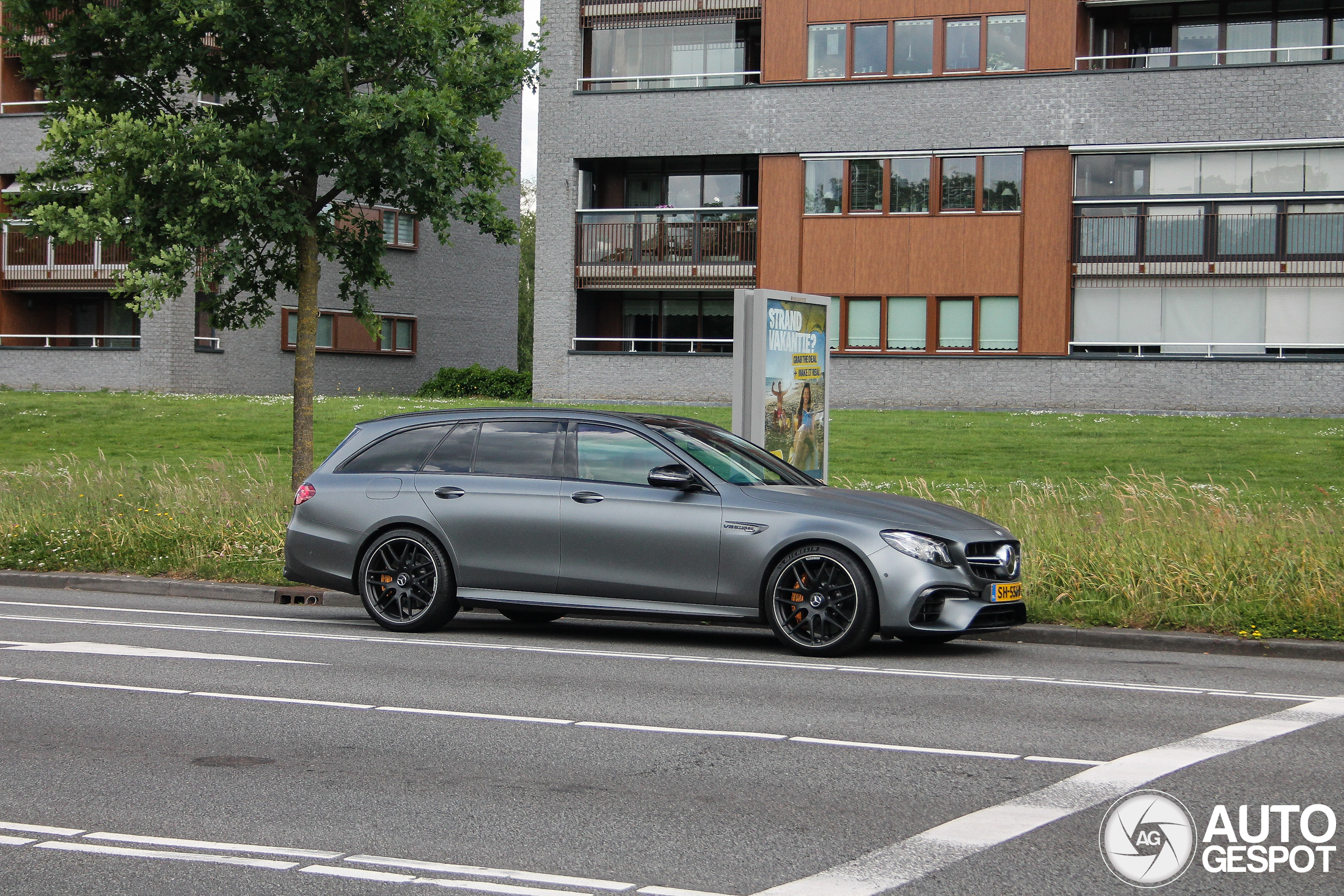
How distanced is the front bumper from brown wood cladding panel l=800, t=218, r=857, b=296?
26.9m

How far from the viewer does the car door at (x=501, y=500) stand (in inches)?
446

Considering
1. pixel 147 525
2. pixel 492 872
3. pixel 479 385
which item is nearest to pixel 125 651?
pixel 492 872

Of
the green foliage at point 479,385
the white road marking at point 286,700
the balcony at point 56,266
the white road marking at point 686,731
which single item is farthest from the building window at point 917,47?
the white road marking at point 686,731

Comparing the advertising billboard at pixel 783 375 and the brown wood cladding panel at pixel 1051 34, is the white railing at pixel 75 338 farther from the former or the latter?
the advertising billboard at pixel 783 375

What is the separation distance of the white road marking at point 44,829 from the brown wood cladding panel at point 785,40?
3348 cm

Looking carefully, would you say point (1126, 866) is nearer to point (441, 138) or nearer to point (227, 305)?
point (441, 138)

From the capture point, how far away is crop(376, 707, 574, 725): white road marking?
798 centimetres

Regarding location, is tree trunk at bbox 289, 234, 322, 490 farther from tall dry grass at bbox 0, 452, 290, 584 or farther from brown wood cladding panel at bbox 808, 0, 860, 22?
brown wood cladding panel at bbox 808, 0, 860, 22

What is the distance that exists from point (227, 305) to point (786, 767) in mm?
13831

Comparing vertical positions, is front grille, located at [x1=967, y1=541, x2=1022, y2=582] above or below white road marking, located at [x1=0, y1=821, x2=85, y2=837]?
above

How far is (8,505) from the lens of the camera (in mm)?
17891

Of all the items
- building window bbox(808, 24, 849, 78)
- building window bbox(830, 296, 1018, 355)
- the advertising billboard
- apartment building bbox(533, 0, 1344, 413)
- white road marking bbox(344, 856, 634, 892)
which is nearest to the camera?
white road marking bbox(344, 856, 634, 892)

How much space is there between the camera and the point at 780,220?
3750 centimetres

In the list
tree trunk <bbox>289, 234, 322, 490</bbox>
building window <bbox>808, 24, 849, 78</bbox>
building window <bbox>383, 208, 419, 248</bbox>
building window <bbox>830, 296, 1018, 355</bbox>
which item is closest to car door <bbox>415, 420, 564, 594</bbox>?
tree trunk <bbox>289, 234, 322, 490</bbox>
